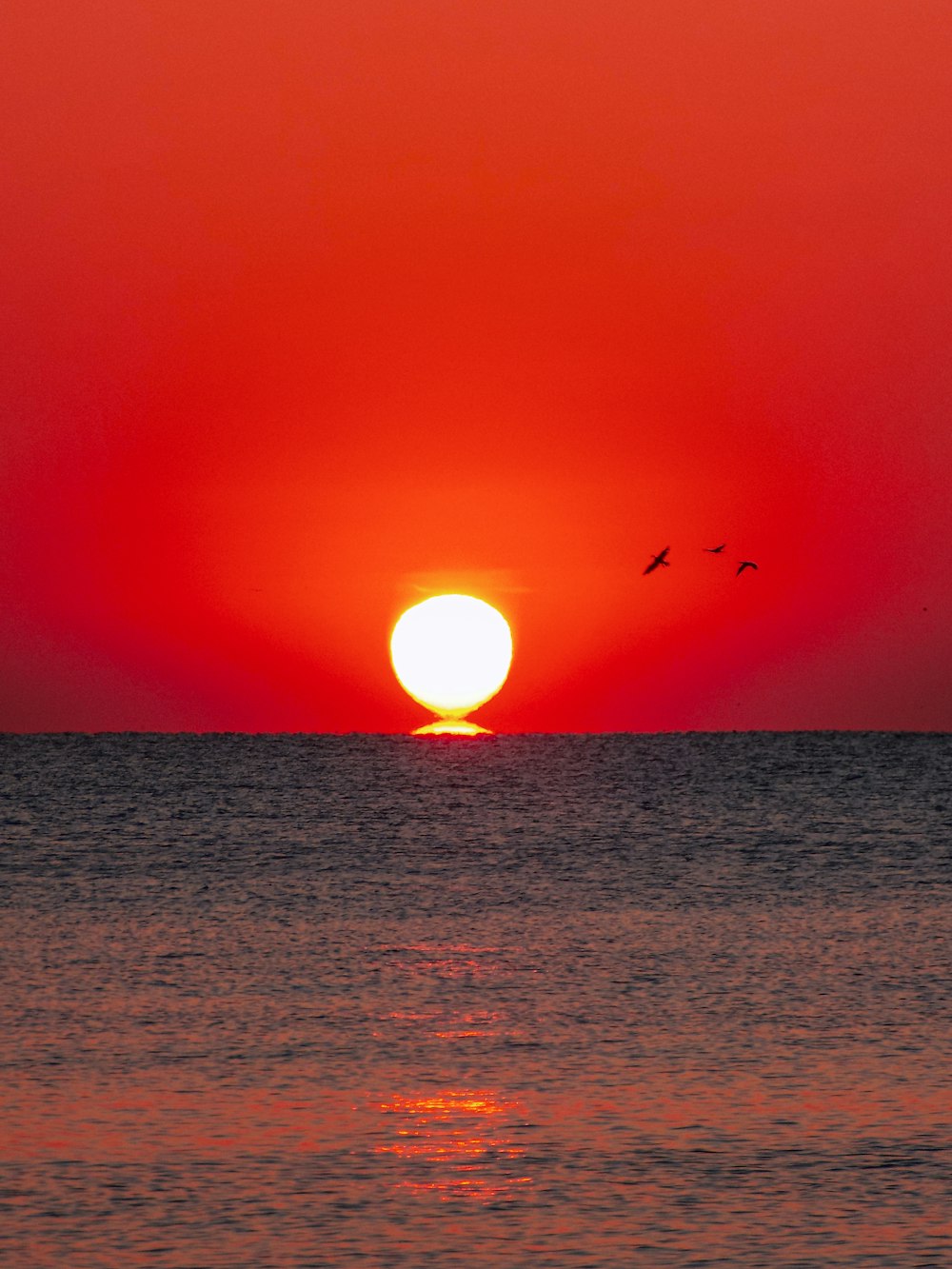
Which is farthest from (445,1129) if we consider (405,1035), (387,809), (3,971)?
(387,809)

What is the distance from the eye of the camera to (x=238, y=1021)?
31.1 meters

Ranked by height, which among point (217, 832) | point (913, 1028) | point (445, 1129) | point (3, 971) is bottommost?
point (445, 1129)

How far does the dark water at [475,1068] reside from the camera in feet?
63.6

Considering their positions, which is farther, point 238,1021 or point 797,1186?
point 238,1021

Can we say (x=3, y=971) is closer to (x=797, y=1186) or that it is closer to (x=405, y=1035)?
(x=405, y=1035)

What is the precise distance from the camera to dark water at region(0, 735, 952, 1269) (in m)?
19.4

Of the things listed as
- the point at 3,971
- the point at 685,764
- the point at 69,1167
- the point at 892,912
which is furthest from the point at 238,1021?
the point at 685,764

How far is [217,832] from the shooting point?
92.8 metres

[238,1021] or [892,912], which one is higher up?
[892,912]

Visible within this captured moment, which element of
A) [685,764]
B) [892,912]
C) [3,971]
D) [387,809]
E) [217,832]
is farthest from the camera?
[685,764]

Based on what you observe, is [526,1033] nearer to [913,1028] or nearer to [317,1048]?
[317,1048]

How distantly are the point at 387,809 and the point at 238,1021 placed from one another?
84.8 metres

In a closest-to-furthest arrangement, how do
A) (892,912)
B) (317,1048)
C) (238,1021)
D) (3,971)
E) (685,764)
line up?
1. (317,1048)
2. (238,1021)
3. (3,971)
4. (892,912)
5. (685,764)

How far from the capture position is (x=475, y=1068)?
1067 inches
